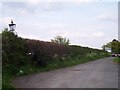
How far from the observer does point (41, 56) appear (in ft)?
67.1

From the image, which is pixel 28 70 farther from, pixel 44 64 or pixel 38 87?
pixel 38 87

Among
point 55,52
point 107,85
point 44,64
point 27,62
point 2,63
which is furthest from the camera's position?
point 55,52

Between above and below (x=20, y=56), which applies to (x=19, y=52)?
above

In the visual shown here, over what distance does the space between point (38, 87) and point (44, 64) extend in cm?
847

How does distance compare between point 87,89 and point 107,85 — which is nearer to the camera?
point 87,89

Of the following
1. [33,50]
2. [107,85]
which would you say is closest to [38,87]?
[107,85]

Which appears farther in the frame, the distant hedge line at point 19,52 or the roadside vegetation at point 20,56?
the distant hedge line at point 19,52

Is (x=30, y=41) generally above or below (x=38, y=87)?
above

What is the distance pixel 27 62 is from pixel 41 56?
5.78ft

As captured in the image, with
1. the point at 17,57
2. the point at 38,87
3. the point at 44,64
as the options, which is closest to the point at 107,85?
the point at 38,87

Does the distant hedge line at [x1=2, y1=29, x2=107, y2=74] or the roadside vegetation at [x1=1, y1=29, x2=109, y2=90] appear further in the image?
the distant hedge line at [x1=2, y1=29, x2=107, y2=74]

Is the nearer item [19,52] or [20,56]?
[20,56]

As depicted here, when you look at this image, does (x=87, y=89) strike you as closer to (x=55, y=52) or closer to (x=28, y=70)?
(x=28, y=70)

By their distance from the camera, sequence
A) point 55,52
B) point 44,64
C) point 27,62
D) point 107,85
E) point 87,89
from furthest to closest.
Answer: point 55,52
point 44,64
point 27,62
point 107,85
point 87,89
